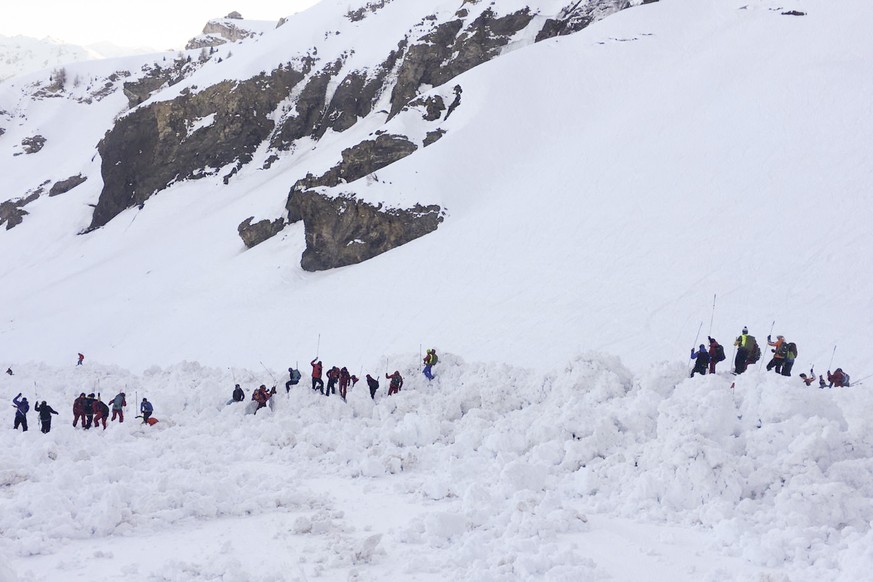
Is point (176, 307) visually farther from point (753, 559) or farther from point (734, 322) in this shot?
point (753, 559)

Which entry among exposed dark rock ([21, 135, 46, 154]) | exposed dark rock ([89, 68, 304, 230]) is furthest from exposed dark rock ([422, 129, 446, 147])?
exposed dark rock ([21, 135, 46, 154])

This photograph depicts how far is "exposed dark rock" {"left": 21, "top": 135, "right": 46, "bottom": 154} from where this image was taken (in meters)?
76.1

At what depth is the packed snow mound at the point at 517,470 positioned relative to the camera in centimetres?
698

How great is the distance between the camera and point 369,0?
66812mm

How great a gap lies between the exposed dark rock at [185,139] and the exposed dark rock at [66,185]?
25.4 ft

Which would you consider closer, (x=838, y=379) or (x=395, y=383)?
(x=838, y=379)

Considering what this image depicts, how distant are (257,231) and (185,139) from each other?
23649 mm

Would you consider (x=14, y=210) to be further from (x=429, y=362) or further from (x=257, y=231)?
(x=429, y=362)

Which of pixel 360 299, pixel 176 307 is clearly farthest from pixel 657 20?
pixel 176 307

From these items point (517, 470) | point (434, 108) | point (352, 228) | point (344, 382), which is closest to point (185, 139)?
point (434, 108)

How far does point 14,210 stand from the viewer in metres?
61.3

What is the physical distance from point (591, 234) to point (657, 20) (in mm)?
24179

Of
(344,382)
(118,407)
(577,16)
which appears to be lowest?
(118,407)

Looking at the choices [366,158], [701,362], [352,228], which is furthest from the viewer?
[366,158]
